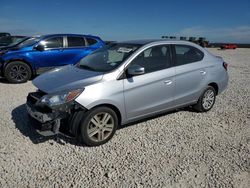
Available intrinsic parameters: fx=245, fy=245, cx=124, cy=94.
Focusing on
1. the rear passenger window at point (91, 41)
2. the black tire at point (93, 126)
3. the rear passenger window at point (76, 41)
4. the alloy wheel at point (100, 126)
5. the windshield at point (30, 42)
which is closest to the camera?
the black tire at point (93, 126)

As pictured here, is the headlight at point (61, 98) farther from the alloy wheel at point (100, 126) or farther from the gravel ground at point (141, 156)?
the gravel ground at point (141, 156)

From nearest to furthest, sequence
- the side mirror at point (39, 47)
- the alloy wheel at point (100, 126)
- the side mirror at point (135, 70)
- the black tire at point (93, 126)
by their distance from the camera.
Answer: the black tire at point (93, 126), the alloy wheel at point (100, 126), the side mirror at point (135, 70), the side mirror at point (39, 47)

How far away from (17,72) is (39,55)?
3.10 feet

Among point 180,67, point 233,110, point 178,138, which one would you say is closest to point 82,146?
point 178,138

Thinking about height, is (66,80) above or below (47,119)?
above

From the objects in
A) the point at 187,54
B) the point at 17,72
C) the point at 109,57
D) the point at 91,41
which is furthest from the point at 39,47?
the point at 187,54

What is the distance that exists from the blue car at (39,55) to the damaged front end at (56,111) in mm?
5274

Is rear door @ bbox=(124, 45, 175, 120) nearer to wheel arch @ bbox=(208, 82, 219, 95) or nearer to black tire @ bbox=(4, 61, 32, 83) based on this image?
wheel arch @ bbox=(208, 82, 219, 95)

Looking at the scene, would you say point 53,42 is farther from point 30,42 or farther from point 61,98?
point 61,98

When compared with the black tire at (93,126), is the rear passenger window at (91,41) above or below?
above

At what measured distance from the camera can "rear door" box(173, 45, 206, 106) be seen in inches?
190

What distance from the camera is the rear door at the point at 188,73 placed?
483 cm

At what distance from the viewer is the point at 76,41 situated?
370 inches

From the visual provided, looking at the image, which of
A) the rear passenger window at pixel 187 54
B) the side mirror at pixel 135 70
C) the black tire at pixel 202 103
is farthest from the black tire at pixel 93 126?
the black tire at pixel 202 103
